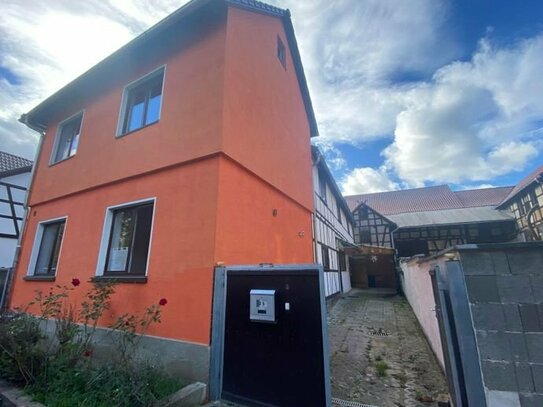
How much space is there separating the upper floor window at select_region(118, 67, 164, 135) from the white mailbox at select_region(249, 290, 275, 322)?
174 inches

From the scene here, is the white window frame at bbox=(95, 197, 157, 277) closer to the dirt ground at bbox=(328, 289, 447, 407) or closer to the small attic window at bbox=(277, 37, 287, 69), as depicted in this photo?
the dirt ground at bbox=(328, 289, 447, 407)

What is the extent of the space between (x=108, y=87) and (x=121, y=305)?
5.58m

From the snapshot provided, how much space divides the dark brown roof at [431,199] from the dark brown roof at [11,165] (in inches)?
1179

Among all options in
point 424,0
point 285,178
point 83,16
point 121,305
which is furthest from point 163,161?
point 424,0

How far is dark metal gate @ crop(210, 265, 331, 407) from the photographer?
9.52 ft

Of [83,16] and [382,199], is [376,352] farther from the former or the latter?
[382,199]

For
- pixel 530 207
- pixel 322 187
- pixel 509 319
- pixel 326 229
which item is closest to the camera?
pixel 509 319

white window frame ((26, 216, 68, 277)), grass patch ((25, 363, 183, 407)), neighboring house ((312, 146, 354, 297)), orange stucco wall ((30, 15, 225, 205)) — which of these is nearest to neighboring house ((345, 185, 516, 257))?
neighboring house ((312, 146, 354, 297))

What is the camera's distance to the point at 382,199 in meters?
35.0

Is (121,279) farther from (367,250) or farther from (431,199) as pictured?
(431,199)

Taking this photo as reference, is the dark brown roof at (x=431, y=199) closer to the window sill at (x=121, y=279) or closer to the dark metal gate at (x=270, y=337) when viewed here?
the dark metal gate at (x=270, y=337)

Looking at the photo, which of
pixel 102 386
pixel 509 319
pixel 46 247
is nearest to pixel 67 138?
pixel 46 247

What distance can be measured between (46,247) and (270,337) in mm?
7253

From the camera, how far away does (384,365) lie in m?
4.31
